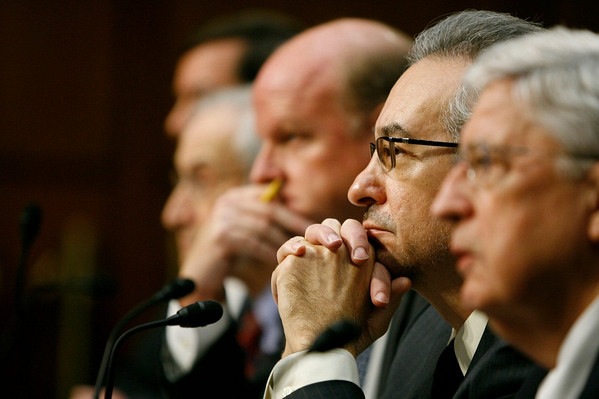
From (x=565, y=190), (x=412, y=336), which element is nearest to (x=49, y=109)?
(x=412, y=336)

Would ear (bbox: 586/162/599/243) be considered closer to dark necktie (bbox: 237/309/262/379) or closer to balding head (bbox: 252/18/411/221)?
balding head (bbox: 252/18/411/221)

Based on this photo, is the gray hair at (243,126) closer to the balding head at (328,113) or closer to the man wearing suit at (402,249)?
the balding head at (328,113)

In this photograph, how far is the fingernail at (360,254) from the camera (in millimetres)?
1980

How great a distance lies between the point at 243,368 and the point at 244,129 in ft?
2.94

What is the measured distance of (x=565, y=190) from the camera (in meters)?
1.34

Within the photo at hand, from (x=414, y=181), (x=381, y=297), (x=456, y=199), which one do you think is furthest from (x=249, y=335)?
(x=456, y=199)

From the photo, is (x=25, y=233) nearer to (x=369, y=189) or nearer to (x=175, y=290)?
(x=175, y=290)

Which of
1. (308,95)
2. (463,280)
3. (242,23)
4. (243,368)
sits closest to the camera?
(463,280)

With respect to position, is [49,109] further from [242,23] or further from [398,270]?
[398,270]

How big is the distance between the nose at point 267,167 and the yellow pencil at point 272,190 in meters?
0.01

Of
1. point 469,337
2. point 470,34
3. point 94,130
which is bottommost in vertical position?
point 94,130

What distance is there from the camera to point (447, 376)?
2.04m

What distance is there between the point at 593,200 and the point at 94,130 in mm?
4055

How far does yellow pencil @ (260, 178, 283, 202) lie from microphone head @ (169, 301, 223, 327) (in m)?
1.04
